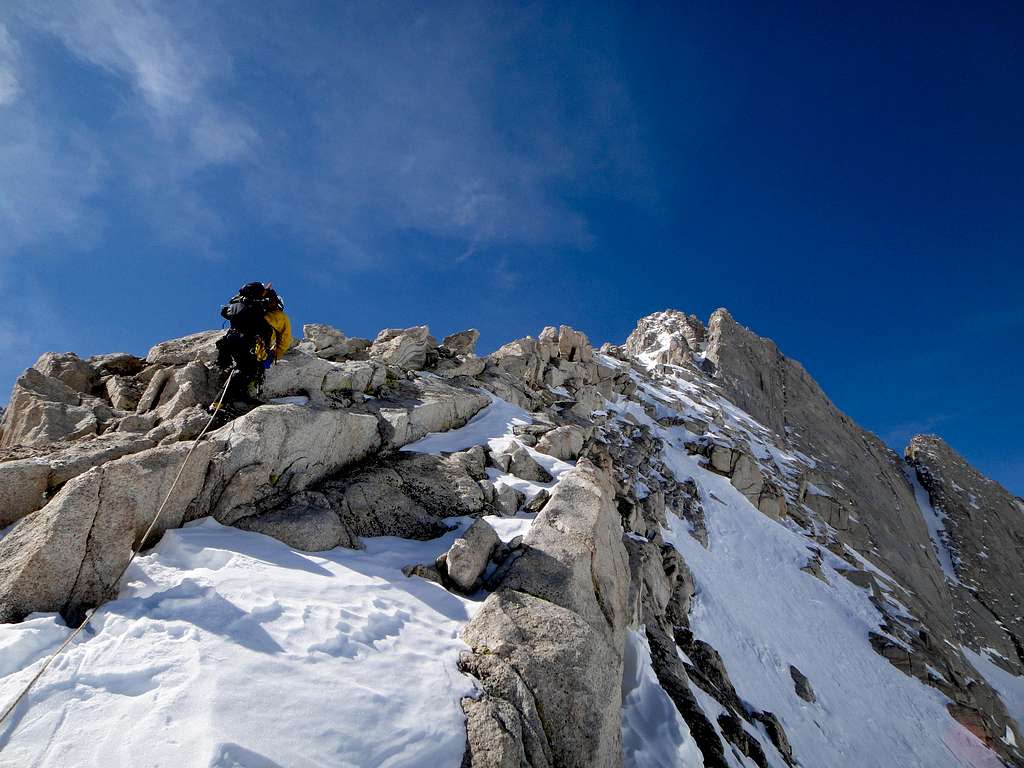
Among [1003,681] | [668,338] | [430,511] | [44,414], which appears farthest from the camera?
[668,338]

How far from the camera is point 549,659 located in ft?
22.0

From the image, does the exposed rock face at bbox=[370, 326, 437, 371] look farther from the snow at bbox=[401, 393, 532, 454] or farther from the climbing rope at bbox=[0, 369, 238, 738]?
the climbing rope at bbox=[0, 369, 238, 738]

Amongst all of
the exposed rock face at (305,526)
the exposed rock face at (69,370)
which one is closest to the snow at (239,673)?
the exposed rock face at (305,526)

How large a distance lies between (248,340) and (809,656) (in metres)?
30.6

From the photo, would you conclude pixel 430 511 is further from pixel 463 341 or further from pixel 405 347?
pixel 463 341

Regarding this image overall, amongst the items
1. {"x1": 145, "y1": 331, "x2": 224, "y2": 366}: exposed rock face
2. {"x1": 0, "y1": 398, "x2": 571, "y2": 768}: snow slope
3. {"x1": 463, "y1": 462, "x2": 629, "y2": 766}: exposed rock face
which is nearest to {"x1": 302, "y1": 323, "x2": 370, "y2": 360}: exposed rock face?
{"x1": 145, "y1": 331, "x2": 224, "y2": 366}: exposed rock face

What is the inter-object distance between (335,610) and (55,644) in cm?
297

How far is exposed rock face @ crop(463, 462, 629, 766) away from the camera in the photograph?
5746 millimetres

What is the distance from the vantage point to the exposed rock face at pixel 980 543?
174 feet

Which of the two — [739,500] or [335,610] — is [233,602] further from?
[739,500]

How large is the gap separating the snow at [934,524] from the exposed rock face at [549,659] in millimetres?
78348

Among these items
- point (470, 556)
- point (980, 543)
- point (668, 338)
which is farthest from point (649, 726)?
point (668, 338)

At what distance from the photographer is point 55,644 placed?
5242mm

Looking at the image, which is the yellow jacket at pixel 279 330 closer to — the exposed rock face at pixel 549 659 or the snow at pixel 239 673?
the snow at pixel 239 673
